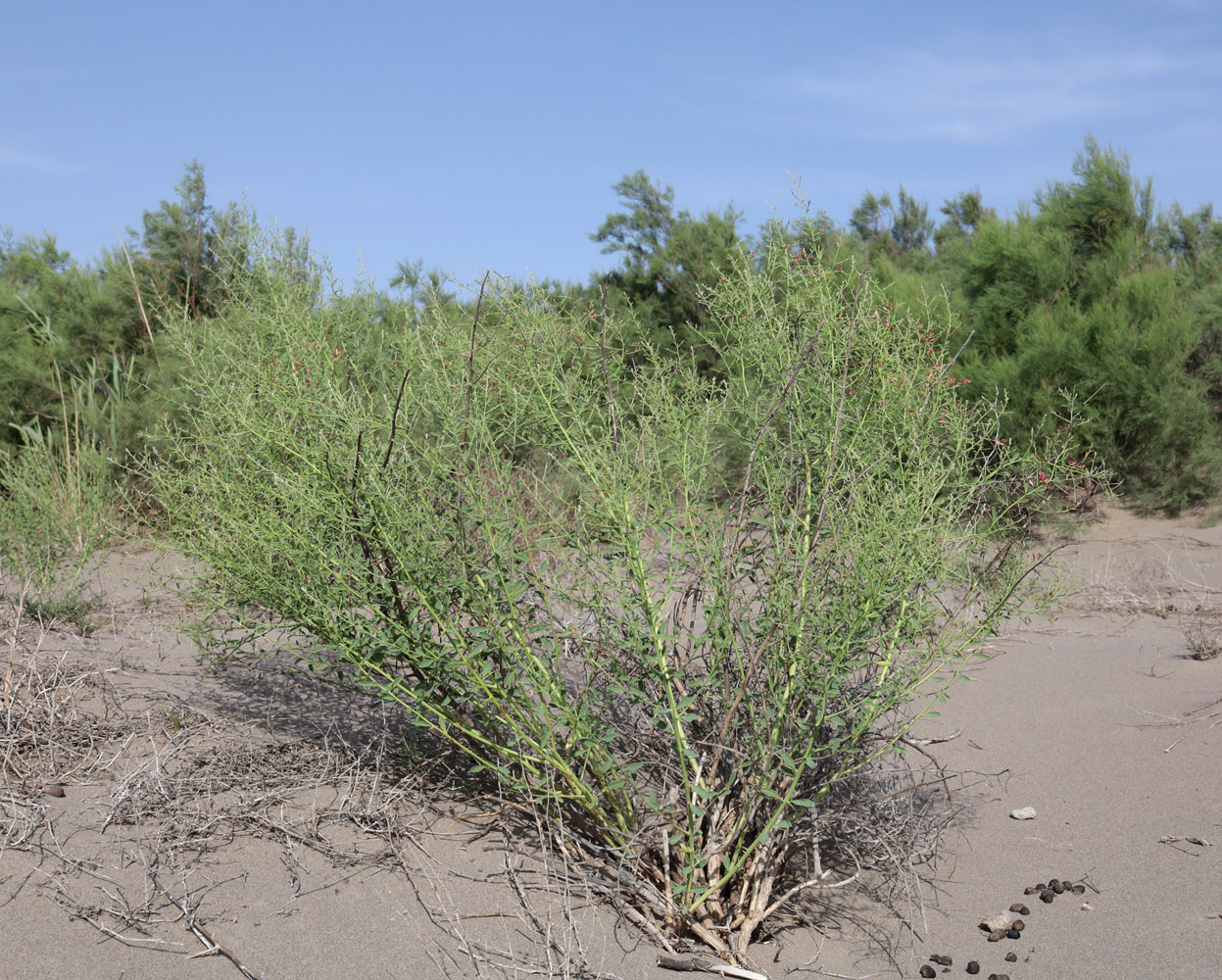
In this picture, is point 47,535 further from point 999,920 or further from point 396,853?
point 999,920

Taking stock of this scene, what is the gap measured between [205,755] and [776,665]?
2.12 m

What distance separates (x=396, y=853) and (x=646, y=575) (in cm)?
124

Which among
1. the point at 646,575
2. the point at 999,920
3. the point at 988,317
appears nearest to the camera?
the point at 646,575

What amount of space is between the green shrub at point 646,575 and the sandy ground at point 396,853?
0.88 ft

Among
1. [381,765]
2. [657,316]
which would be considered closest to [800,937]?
[381,765]

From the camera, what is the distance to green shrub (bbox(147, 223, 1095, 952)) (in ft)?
8.55

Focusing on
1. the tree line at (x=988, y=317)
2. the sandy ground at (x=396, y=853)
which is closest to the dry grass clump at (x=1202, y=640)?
the sandy ground at (x=396, y=853)

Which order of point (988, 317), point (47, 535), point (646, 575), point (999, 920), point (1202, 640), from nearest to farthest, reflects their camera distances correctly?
1. point (646, 575)
2. point (999, 920)
3. point (1202, 640)
4. point (47, 535)
5. point (988, 317)

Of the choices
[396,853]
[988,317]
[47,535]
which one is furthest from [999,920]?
[988,317]

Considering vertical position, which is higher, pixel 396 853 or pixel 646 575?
pixel 646 575

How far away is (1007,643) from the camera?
5.76m

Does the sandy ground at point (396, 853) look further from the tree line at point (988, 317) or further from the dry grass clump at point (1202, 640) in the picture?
the tree line at point (988, 317)

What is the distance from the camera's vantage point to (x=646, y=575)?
2.56 m

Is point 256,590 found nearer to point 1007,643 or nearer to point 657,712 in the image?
point 657,712
